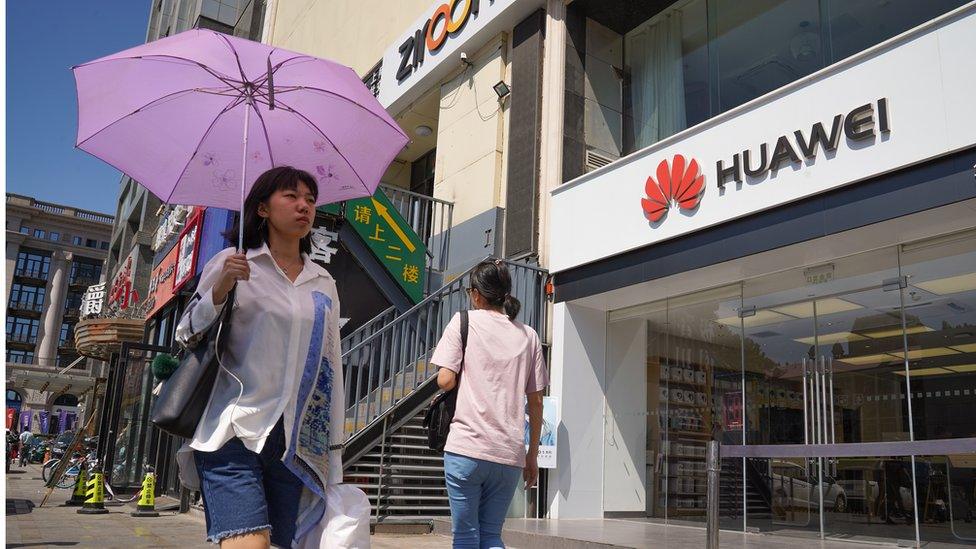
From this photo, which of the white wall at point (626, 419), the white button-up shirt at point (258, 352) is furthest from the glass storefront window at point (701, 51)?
the white button-up shirt at point (258, 352)

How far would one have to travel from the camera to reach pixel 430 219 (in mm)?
13117

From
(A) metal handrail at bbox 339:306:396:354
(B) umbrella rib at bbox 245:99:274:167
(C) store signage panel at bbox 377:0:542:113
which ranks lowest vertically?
(B) umbrella rib at bbox 245:99:274:167

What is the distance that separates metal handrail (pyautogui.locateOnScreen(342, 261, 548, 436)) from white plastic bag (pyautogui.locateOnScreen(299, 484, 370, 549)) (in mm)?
6114

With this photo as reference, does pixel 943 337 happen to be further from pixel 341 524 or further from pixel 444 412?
pixel 341 524

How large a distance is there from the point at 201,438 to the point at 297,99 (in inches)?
64.4

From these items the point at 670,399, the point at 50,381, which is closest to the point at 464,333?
the point at 670,399

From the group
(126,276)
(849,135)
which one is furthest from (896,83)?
(126,276)

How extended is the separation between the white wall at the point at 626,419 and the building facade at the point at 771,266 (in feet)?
0.08

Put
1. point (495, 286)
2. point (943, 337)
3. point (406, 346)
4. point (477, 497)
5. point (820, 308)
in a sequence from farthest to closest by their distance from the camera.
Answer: point (406, 346), point (820, 308), point (943, 337), point (495, 286), point (477, 497)

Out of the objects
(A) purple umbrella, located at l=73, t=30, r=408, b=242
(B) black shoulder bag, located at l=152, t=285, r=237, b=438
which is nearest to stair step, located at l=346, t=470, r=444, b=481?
(A) purple umbrella, located at l=73, t=30, r=408, b=242

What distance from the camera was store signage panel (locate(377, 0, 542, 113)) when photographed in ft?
38.3

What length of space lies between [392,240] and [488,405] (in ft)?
27.9

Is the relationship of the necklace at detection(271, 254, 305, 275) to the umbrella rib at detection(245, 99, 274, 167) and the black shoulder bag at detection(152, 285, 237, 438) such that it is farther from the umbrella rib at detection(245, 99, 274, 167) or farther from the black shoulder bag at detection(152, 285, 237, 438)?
the umbrella rib at detection(245, 99, 274, 167)

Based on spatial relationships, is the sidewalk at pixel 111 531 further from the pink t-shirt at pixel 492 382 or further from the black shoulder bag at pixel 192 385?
the black shoulder bag at pixel 192 385
